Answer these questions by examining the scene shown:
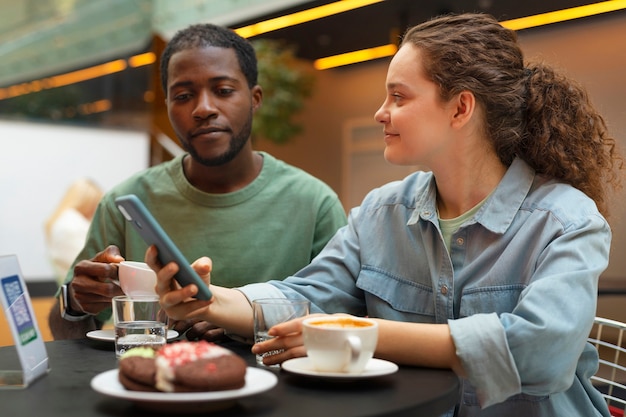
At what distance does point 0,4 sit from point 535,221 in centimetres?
587

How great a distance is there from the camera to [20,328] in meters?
1.16

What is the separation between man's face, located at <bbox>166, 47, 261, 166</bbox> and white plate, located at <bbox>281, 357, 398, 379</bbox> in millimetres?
1021

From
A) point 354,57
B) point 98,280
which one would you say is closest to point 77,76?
point 354,57

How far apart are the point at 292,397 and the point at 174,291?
319 millimetres

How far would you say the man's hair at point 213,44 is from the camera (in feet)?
7.14

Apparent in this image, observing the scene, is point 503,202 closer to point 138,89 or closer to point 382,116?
point 382,116

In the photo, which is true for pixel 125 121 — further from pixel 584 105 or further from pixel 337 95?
pixel 584 105

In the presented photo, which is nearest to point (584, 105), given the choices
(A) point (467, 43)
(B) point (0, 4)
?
(A) point (467, 43)

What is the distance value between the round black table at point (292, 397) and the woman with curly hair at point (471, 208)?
0.18 m

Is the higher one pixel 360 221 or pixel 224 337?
pixel 360 221

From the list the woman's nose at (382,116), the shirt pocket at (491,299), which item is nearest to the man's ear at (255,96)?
the woman's nose at (382,116)

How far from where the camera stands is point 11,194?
586 cm

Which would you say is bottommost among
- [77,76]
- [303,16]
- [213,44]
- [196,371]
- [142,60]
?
[196,371]

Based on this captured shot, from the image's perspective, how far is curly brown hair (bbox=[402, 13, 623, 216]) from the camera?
154 centimetres
